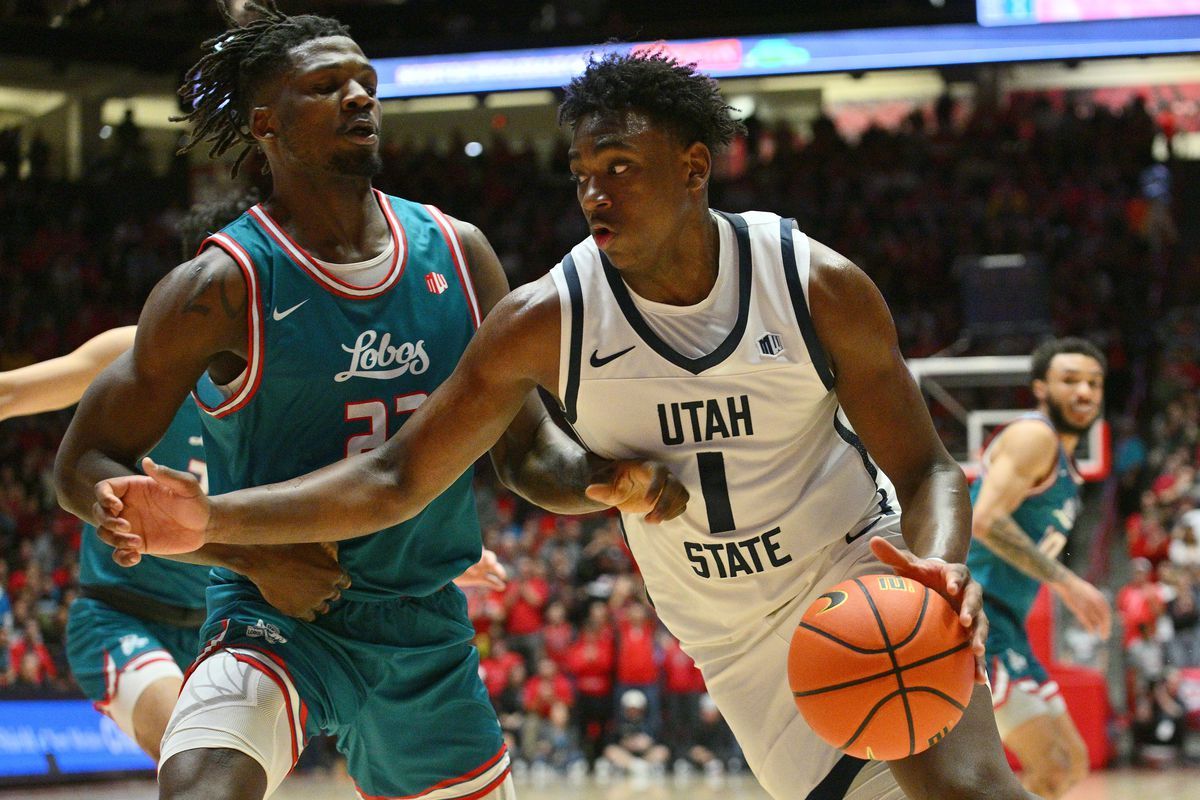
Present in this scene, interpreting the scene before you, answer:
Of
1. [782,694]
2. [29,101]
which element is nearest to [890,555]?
[782,694]

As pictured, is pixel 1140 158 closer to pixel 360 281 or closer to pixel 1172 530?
pixel 1172 530

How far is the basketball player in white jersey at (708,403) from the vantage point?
9.83ft

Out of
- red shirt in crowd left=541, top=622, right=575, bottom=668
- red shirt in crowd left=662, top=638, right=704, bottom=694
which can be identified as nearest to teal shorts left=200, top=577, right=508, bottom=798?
red shirt in crowd left=662, top=638, right=704, bottom=694

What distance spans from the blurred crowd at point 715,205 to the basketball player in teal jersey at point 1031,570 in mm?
5575

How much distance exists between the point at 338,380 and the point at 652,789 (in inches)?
320

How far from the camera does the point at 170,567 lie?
474 centimetres

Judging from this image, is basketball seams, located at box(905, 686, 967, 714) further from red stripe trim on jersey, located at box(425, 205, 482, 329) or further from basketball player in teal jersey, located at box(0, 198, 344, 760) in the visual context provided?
basketball player in teal jersey, located at box(0, 198, 344, 760)

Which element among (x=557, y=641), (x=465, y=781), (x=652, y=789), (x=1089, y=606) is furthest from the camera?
(x=557, y=641)

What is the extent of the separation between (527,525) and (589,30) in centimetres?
715

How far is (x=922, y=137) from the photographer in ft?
63.4

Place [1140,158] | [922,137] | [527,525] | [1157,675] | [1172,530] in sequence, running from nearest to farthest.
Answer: [1157,675] → [1172,530] → [527,525] → [1140,158] → [922,137]

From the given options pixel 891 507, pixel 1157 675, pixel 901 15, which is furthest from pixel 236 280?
pixel 901 15

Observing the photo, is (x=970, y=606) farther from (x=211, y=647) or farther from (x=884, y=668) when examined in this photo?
(x=211, y=647)

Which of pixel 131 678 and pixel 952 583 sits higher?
pixel 952 583
